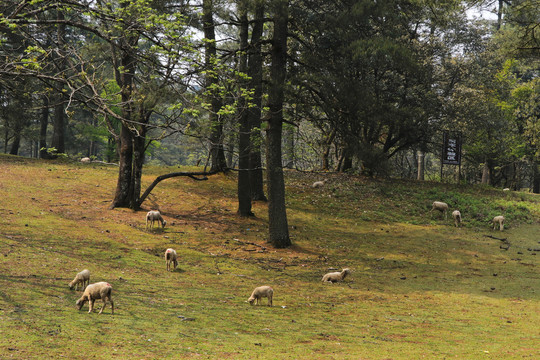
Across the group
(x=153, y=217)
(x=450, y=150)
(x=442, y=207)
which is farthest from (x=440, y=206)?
(x=153, y=217)

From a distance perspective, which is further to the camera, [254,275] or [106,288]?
[254,275]

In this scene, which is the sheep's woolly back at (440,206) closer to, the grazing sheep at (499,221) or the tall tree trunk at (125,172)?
the grazing sheep at (499,221)

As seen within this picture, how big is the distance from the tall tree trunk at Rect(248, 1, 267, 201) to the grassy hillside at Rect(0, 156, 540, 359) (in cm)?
156

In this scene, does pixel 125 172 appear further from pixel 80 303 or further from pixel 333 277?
pixel 80 303

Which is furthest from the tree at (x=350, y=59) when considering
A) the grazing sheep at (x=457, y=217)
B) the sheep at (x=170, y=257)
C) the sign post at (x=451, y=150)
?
the sign post at (x=451, y=150)

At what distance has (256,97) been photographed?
1501cm

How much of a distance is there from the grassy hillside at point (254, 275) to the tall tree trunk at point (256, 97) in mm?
1556

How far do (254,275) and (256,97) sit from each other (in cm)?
617

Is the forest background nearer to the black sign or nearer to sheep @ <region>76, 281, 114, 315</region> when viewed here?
the black sign

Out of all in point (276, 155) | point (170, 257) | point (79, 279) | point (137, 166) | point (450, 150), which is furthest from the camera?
point (450, 150)

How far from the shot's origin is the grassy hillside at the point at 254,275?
21.7ft

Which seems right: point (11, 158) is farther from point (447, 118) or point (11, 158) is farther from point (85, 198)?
point (447, 118)

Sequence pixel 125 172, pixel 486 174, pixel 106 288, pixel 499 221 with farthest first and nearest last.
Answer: pixel 486 174 → pixel 499 221 → pixel 125 172 → pixel 106 288

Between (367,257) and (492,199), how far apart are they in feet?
50.8
